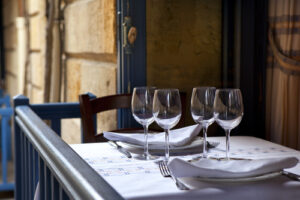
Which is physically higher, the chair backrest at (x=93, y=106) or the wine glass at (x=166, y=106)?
the wine glass at (x=166, y=106)

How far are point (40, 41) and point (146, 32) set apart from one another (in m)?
2.91

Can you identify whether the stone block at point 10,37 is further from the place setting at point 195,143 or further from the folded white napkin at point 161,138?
the place setting at point 195,143

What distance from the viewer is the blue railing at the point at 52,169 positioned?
756 millimetres

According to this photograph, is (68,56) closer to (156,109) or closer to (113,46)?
(113,46)

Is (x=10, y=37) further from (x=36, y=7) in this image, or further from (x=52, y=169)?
(x=52, y=169)

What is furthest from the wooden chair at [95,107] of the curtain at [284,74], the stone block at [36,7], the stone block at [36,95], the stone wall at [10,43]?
the stone wall at [10,43]

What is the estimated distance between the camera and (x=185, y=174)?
3.64 feet

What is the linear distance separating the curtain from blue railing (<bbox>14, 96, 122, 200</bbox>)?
42.3 inches

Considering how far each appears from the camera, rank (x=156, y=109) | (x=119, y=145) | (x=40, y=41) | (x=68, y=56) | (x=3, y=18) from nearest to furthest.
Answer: (x=156, y=109) < (x=119, y=145) < (x=68, y=56) < (x=40, y=41) < (x=3, y=18)

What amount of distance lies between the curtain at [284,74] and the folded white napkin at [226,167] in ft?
3.11

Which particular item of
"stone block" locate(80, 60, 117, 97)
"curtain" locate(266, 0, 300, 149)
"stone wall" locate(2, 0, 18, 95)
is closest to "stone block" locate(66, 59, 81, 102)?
"stone block" locate(80, 60, 117, 97)

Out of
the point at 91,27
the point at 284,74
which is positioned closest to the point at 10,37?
the point at 91,27

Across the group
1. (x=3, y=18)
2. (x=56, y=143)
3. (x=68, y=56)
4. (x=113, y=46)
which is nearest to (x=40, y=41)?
(x=68, y=56)

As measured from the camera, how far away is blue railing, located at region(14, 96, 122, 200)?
0.76 meters
